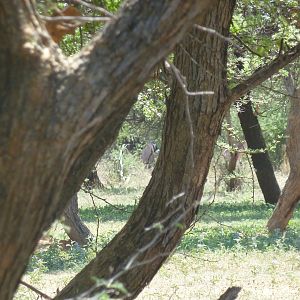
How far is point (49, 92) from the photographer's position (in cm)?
228

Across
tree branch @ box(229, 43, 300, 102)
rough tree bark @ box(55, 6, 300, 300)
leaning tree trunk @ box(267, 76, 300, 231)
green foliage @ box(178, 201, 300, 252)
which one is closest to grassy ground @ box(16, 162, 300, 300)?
green foliage @ box(178, 201, 300, 252)

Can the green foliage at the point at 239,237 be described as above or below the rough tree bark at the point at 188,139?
below

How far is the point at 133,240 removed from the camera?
4504 mm

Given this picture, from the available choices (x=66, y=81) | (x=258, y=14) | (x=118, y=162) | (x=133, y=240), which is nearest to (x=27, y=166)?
(x=66, y=81)

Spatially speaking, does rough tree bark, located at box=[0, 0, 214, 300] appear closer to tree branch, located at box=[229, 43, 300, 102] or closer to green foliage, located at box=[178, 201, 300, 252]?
tree branch, located at box=[229, 43, 300, 102]

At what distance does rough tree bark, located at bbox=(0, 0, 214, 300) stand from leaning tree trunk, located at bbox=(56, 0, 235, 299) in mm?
2130

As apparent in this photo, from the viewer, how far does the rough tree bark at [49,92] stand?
7.45ft

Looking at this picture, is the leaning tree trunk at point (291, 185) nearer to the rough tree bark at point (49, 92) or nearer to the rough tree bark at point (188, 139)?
the rough tree bark at point (188, 139)

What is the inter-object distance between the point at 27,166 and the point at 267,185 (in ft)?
60.1

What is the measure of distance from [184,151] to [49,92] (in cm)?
246

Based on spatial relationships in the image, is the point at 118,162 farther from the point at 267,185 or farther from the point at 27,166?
the point at 27,166

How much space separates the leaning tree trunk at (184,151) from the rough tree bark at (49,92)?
2130 millimetres

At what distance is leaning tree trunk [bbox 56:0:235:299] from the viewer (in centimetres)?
452

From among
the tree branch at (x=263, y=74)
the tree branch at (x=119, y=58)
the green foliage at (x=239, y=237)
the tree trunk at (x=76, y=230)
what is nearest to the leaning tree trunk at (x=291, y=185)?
the green foliage at (x=239, y=237)
